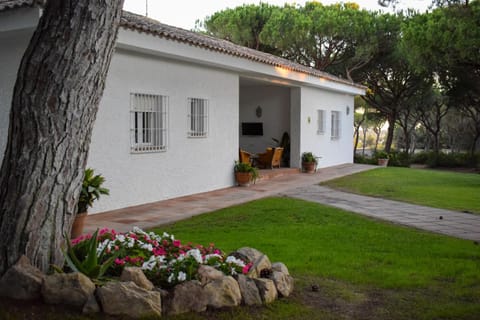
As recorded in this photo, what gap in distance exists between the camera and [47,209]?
379 cm

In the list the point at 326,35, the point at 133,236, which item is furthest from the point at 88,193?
the point at 326,35

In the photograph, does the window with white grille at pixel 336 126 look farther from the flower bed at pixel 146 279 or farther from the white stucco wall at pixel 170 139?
the flower bed at pixel 146 279

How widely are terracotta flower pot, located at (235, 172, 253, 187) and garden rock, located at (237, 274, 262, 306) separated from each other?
8.84m

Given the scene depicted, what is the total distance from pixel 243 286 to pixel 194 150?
764 cm

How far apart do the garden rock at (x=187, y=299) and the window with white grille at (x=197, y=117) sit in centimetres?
773

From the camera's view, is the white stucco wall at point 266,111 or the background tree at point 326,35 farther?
the background tree at point 326,35

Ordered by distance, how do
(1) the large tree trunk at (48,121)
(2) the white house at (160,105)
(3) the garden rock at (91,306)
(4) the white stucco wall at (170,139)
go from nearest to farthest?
1. (3) the garden rock at (91,306)
2. (1) the large tree trunk at (48,121)
3. (2) the white house at (160,105)
4. (4) the white stucco wall at (170,139)

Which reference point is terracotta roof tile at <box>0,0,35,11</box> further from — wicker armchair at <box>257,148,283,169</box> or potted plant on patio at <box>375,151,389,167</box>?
potted plant on patio at <box>375,151,389,167</box>

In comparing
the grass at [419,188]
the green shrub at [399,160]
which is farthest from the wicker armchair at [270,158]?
the green shrub at [399,160]

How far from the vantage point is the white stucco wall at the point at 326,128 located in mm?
17156

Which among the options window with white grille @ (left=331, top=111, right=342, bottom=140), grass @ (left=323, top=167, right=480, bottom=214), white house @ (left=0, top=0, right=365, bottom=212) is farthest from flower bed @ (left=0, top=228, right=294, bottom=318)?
window with white grille @ (left=331, top=111, right=342, bottom=140)

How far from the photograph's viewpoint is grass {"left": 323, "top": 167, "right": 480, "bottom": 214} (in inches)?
429

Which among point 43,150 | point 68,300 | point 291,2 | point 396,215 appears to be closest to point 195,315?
point 68,300

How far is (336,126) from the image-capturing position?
2031 centimetres
